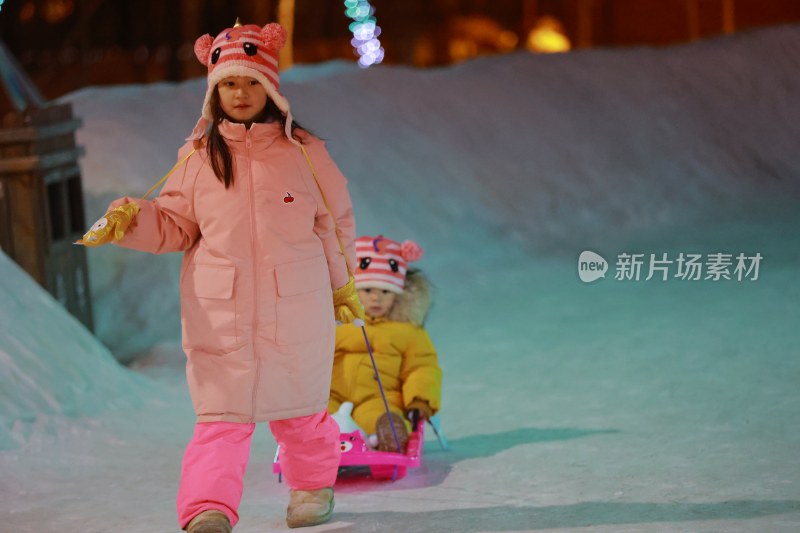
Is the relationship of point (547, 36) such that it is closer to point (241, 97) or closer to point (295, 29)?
point (295, 29)

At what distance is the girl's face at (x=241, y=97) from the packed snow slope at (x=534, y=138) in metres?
4.92

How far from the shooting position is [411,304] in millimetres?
5098

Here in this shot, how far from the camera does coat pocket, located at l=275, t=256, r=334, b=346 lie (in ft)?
12.6

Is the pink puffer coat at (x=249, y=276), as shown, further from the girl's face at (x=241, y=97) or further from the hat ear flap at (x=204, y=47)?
the hat ear flap at (x=204, y=47)

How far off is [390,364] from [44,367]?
1740mm

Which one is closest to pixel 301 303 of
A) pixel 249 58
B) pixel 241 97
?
pixel 241 97

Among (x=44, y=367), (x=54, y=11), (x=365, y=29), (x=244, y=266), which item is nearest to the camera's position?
(x=244, y=266)

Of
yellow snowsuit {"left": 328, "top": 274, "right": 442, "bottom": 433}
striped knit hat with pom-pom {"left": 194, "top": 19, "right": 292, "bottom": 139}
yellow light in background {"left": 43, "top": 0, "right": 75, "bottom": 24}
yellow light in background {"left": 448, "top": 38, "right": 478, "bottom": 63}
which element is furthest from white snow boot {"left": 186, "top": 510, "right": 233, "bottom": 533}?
yellow light in background {"left": 448, "top": 38, "right": 478, "bottom": 63}

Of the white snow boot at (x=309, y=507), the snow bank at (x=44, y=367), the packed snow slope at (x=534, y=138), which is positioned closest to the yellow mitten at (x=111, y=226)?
the white snow boot at (x=309, y=507)

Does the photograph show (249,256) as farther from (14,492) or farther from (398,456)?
(14,492)

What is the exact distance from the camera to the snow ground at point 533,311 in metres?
4.48

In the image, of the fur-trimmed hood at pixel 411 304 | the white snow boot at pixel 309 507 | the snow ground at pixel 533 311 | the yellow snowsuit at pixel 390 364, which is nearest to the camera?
the white snow boot at pixel 309 507

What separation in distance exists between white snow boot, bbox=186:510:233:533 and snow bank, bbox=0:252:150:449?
181 cm

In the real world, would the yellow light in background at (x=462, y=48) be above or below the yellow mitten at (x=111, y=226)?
above
